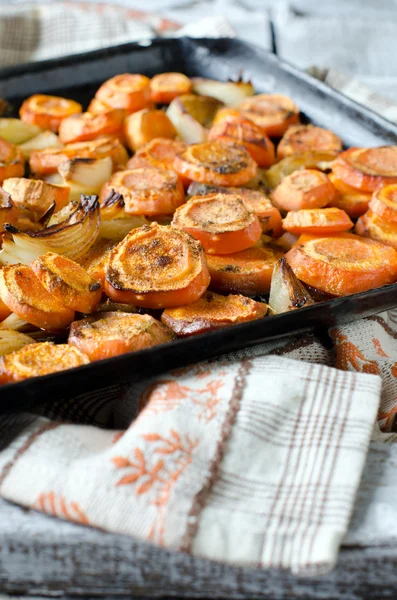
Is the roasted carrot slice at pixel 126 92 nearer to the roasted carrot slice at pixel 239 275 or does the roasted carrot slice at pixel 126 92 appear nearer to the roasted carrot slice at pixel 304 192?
the roasted carrot slice at pixel 304 192

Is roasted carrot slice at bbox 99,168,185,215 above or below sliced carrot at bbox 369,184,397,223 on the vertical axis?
below

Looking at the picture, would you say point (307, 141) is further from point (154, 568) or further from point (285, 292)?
point (154, 568)

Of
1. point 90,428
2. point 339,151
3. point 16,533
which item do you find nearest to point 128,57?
point 339,151

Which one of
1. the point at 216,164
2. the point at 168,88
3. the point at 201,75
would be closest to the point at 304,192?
the point at 216,164

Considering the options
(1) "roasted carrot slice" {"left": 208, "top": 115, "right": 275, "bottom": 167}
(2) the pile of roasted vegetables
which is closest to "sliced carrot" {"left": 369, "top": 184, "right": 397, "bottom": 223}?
(2) the pile of roasted vegetables

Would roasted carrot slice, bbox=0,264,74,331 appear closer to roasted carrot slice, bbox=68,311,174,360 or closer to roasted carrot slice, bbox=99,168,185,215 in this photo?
roasted carrot slice, bbox=68,311,174,360

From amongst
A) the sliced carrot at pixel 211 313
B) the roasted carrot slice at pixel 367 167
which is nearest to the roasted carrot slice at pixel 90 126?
the roasted carrot slice at pixel 367 167
